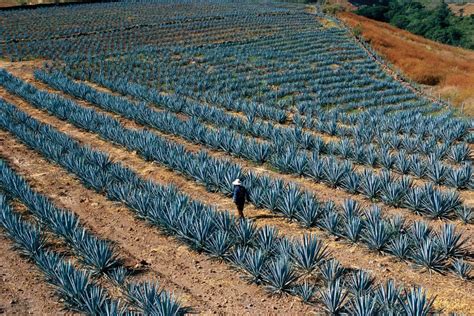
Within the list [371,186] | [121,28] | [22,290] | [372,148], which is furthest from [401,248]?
[121,28]

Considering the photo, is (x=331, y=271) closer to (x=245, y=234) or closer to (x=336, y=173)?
(x=245, y=234)

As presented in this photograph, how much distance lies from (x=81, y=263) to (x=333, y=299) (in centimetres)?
422

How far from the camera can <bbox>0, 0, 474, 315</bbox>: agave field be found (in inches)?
281

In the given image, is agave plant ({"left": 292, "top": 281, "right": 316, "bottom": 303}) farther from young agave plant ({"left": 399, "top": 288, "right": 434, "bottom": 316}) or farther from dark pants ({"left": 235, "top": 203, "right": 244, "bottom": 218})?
dark pants ({"left": 235, "top": 203, "right": 244, "bottom": 218})

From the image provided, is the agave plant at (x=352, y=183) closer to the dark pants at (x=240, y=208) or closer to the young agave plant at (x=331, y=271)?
the dark pants at (x=240, y=208)

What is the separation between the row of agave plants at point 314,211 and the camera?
7750mm

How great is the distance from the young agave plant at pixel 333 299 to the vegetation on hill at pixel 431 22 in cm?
6528

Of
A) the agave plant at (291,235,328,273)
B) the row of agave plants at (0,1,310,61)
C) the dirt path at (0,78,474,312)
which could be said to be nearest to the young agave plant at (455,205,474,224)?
the dirt path at (0,78,474,312)

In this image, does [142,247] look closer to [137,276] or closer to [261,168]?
[137,276]

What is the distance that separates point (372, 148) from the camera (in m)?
13.4

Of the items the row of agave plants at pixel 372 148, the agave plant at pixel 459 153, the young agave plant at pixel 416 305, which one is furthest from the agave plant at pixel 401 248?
the agave plant at pixel 459 153

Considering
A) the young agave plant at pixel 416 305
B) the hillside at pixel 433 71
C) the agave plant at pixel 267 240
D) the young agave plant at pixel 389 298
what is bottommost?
the hillside at pixel 433 71

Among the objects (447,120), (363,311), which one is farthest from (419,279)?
(447,120)

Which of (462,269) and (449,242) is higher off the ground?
(449,242)
